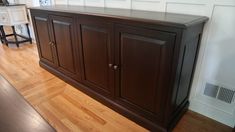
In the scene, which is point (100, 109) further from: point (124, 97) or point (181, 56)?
point (181, 56)

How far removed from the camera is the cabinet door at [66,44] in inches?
73.3

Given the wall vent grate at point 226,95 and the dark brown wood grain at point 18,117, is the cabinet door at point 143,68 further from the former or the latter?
the dark brown wood grain at point 18,117

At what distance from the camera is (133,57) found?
136cm

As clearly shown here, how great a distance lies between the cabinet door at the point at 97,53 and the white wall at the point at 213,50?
21.8 inches

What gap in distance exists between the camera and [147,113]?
1.46 m

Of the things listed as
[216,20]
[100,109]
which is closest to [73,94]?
[100,109]

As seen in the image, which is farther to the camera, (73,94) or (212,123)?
(73,94)

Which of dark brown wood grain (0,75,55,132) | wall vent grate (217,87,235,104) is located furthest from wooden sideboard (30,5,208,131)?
dark brown wood grain (0,75,55,132)

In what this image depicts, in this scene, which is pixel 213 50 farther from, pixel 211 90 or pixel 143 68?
pixel 143 68

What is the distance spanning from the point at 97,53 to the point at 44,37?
114 cm

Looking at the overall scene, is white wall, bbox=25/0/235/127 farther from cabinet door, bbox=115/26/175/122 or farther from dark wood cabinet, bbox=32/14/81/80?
dark wood cabinet, bbox=32/14/81/80

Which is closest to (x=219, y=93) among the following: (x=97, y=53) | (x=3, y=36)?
(x=97, y=53)

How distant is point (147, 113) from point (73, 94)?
1001 mm

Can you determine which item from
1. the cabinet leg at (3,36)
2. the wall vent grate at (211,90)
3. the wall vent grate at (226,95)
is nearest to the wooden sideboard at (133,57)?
the wall vent grate at (211,90)
